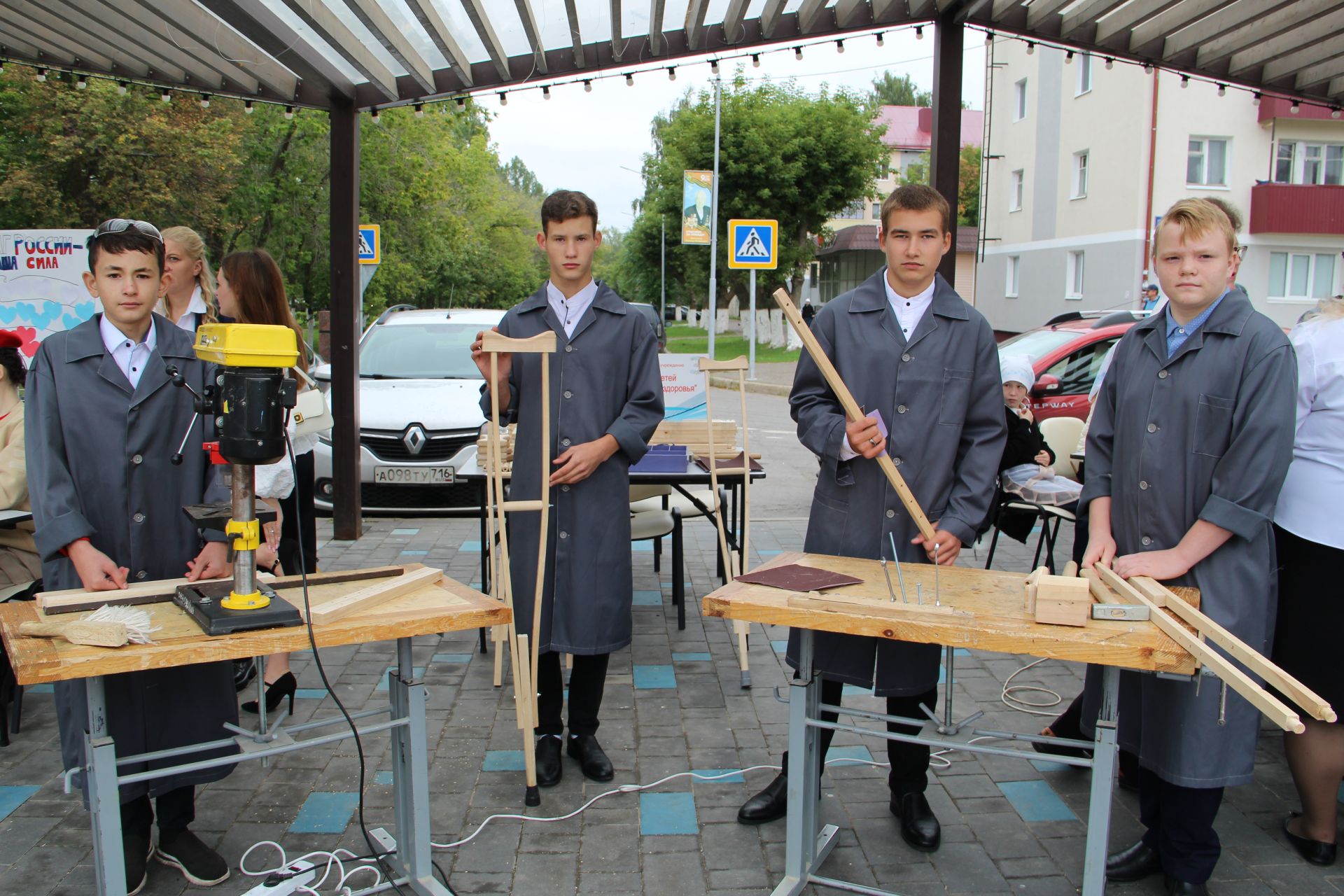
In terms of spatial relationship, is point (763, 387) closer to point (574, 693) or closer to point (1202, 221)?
point (574, 693)

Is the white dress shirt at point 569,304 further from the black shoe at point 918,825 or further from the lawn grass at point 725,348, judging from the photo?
the lawn grass at point 725,348

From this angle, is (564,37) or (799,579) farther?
(564,37)

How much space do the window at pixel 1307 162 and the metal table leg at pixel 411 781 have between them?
95.7ft

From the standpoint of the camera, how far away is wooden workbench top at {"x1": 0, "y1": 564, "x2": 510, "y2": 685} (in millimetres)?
2180

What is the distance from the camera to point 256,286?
418 centimetres

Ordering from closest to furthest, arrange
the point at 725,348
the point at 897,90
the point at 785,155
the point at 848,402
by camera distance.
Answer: the point at 848,402 < the point at 785,155 < the point at 725,348 < the point at 897,90

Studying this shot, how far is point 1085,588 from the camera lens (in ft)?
7.82

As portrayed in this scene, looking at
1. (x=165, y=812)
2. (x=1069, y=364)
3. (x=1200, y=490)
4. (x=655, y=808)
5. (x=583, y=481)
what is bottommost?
(x=655, y=808)

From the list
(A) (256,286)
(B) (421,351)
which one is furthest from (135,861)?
(B) (421,351)

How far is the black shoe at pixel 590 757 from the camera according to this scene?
3729mm

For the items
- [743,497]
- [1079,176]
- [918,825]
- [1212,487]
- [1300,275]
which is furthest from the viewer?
[1079,176]

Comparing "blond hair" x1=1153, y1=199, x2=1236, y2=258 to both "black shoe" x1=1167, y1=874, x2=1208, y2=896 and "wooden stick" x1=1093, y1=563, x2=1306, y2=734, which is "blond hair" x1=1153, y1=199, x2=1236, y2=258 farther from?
"black shoe" x1=1167, y1=874, x2=1208, y2=896

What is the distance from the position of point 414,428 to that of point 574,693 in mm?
4799

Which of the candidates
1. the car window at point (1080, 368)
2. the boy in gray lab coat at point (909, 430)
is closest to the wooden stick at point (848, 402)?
the boy in gray lab coat at point (909, 430)
